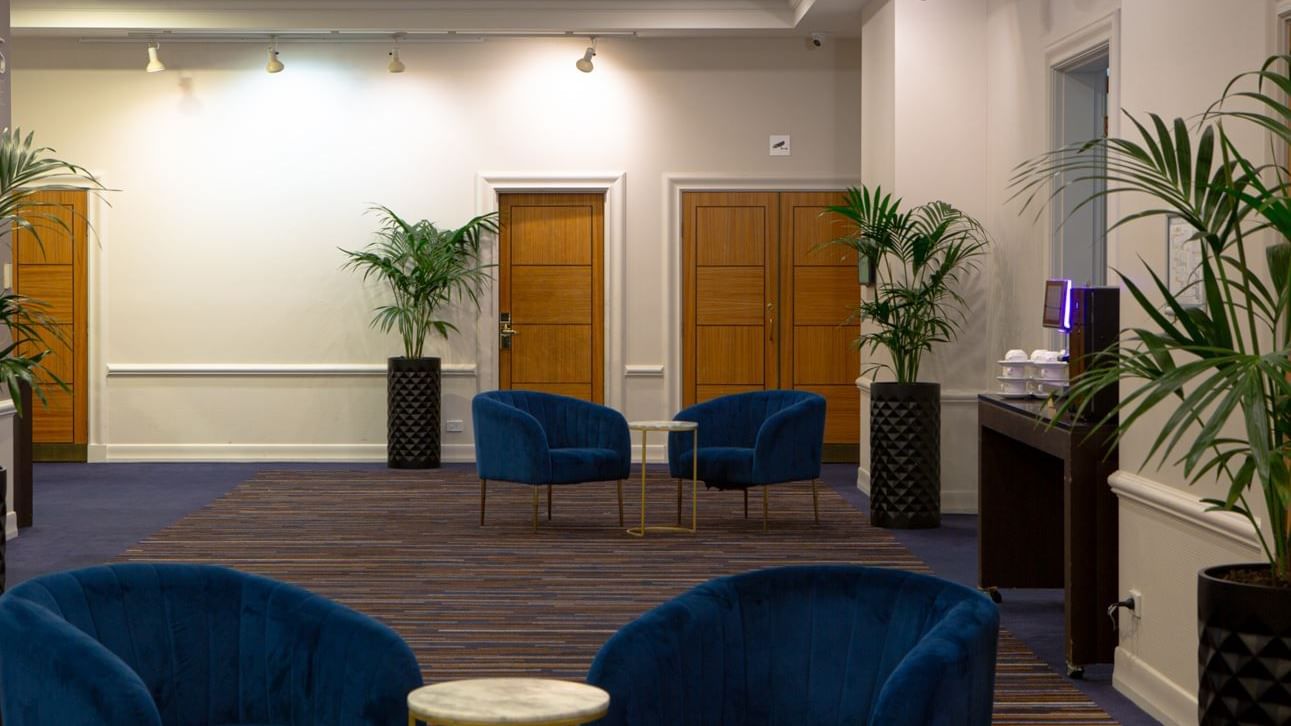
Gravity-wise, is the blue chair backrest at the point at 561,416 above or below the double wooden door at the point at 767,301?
below

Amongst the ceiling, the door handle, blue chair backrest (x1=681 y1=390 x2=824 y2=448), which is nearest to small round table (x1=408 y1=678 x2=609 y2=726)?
blue chair backrest (x1=681 y1=390 x2=824 y2=448)

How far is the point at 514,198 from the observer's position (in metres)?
11.1

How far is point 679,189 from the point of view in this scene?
11.1 meters

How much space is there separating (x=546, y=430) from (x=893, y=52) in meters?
3.15

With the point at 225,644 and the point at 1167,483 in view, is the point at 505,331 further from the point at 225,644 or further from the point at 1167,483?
the point at 225,644

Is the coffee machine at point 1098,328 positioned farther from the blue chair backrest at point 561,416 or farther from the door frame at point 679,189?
the door frame at point 679,189

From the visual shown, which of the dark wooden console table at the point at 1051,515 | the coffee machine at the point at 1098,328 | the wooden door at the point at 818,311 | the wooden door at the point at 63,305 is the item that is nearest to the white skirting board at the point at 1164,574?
the dark wooden console table at the point at 1051,515

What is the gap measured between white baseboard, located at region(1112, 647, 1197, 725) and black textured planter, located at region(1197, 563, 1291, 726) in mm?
1085

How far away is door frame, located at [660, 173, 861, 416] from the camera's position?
11.1 meters

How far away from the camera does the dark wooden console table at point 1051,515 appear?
16.0ft

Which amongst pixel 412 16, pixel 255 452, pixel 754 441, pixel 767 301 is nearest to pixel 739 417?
pixel 754 441

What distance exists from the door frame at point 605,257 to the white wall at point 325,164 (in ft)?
0.21

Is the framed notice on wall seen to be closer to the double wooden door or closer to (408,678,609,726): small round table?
(408,678,609,726): small round table

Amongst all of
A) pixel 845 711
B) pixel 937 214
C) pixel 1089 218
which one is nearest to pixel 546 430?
pixel 937 214
